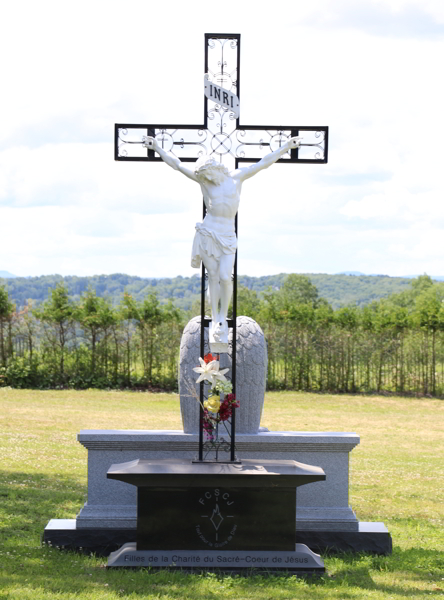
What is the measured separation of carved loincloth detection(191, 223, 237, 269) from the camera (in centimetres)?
583

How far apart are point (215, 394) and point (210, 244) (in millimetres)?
1169

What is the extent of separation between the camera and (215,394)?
5684mm

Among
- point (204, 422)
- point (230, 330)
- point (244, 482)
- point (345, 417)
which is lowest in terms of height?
point (345, 417)

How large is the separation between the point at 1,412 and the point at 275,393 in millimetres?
6481

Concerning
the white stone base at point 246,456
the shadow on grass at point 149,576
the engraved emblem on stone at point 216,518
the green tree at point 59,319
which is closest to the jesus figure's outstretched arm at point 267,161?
the white stone base at point 246,456

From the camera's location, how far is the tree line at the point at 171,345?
1756 cm

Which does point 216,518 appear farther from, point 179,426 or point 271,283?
point 271,283

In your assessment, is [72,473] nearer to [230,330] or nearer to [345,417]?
[230,330]

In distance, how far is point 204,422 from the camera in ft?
19.0

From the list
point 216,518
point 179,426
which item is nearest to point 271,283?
point 179,426

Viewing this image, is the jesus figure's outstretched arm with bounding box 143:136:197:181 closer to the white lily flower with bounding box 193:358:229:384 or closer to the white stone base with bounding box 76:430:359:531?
the white lily flower with bounding box 193:358:229:384

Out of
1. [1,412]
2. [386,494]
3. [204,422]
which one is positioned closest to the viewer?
[204,422]

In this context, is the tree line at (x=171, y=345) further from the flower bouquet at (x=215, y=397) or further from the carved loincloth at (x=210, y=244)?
the carved loincloth at (x=210, y=244)

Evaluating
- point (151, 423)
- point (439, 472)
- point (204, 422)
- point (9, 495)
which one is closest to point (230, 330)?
point (204, 422)
